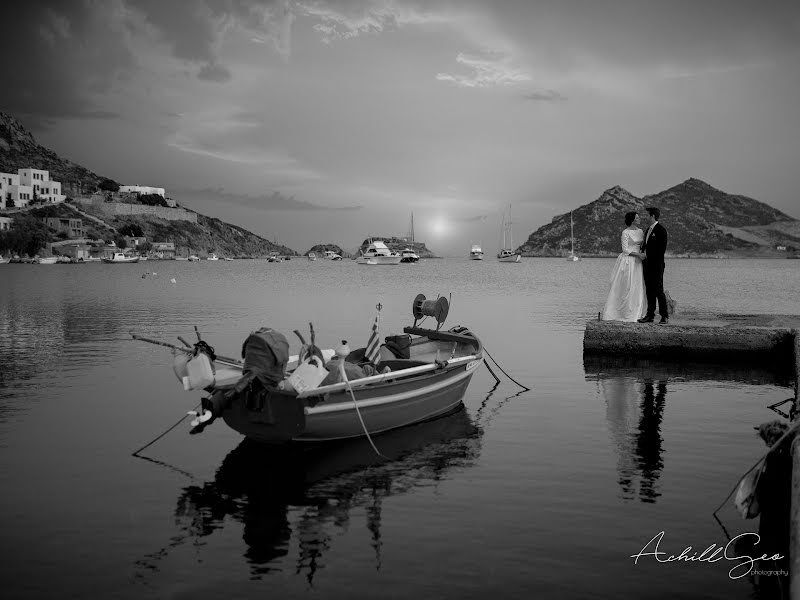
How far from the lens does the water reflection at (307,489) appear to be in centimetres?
810

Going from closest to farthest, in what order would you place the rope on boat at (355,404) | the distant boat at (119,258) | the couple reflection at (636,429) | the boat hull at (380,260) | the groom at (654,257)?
the couple reflection at (636,429)
the rope on boat at (355,404)
the groom at (654,257)
the boat hull at (380,260)
the distant boat at (119,258)

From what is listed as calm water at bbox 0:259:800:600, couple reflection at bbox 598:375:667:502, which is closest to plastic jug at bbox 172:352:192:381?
calm water at bbox 0:259:800:600

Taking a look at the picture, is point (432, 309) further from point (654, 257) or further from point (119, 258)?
point (119, 258)

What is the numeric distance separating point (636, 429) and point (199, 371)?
326 inches

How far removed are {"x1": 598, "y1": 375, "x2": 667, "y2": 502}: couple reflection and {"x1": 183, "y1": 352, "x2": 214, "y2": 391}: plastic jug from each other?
633 cm

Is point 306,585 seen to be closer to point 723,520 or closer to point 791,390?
point 723,520

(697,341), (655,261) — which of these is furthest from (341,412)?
(697,341)

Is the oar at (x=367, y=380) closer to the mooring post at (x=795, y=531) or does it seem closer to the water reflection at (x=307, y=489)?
the water reflection at (x=307, y=489)

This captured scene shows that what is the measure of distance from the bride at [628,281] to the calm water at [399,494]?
69.9 inches

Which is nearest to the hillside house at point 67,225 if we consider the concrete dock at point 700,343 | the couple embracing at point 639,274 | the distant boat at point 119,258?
the distant boat at point 119,258

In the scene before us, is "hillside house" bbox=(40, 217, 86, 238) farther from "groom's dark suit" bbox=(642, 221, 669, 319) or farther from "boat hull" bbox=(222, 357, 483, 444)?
"boat hull" bbox=(222, 357, 483, 444)

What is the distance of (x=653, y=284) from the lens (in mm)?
19328

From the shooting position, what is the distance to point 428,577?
7.19 metres

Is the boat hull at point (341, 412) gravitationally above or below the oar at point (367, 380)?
below
